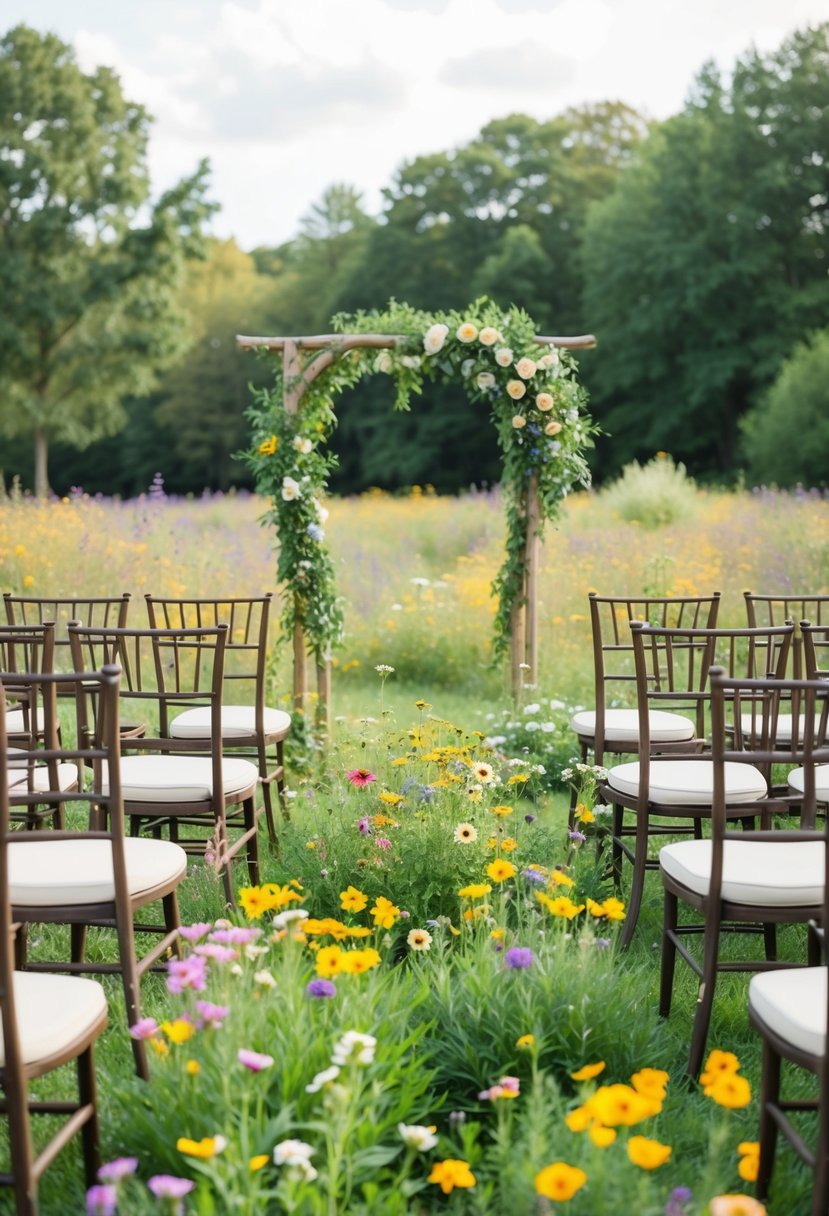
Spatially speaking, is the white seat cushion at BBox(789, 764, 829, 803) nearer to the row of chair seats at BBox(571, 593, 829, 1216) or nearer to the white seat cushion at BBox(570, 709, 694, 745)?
the row of chair seats at BBox(571, 593, 829, 1216)

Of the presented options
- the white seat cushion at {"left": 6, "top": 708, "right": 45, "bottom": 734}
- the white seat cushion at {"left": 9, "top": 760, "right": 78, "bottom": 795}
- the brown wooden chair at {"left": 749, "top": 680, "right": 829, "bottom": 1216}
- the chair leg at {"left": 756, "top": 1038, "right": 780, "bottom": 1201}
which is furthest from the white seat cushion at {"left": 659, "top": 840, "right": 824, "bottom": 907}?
the white seat cushion at {"left": 6, "top": 708, "right": 45, "bottom": 734}

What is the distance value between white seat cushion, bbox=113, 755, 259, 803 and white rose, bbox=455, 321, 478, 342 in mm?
3293

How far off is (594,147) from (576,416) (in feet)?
89.8

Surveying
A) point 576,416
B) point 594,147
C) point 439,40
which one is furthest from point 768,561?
point 594,147

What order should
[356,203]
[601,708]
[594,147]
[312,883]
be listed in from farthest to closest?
[356,203] → [594,147] → [601,708] → [312,883]

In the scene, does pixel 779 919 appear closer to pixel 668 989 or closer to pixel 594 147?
pixel 668 989

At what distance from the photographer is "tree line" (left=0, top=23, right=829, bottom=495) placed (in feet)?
69.3

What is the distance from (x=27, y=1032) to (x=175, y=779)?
163 cm

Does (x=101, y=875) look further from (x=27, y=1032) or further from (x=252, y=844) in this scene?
(x=252, y=844)

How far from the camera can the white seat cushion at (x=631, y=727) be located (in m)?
4.23

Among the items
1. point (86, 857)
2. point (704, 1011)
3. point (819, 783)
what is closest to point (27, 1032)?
point (86, 857)

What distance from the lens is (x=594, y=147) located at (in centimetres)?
3075

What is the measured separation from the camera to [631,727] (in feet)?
14.1

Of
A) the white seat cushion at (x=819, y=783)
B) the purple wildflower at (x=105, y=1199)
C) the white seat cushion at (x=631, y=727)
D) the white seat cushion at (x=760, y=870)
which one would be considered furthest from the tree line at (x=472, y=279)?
the purple wildflower at (x=105, y=1199)
